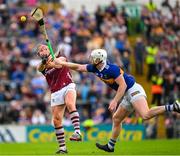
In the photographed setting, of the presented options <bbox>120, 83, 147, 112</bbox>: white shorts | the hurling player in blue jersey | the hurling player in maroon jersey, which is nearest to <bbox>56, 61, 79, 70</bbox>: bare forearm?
the hurling player in blue jersey

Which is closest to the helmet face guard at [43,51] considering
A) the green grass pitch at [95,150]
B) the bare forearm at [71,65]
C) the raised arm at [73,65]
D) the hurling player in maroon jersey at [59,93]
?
the hurling player in maroon jersey at [59,93]

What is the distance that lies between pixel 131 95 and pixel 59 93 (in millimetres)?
1808

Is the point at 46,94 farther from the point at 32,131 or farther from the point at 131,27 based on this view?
the point at 131,27

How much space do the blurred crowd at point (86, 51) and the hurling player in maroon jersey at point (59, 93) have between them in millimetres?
9908

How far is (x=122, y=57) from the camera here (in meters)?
35.4

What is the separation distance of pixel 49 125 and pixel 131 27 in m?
8.57

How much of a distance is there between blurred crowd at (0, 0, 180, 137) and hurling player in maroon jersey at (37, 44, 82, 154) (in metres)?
9.91

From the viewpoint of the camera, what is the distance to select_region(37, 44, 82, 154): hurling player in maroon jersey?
21578mm

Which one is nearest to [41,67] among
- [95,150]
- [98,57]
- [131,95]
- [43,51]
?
[43,51]

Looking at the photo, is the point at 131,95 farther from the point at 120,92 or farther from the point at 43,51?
the point at 43,51

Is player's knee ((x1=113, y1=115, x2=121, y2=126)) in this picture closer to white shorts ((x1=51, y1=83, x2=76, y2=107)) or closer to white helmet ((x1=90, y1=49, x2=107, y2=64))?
white shorts ((x1=51, y1=83, x2=76, y2=107))

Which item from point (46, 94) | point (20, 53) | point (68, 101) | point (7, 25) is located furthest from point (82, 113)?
point (68, 101)

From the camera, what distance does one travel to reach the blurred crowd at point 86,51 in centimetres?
3259

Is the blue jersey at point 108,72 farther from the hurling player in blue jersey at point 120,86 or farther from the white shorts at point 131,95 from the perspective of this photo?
the white shorts at point 131,95
